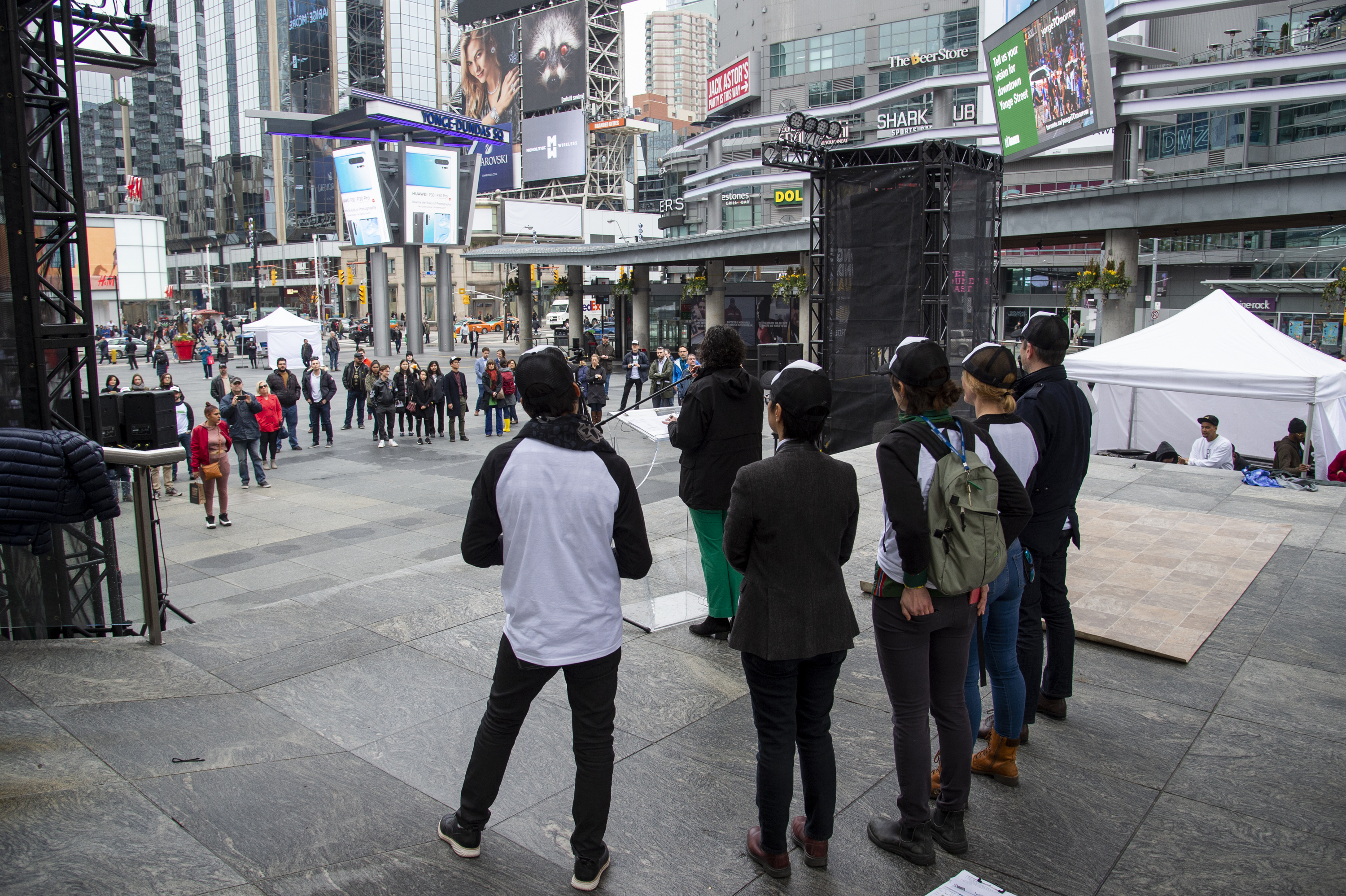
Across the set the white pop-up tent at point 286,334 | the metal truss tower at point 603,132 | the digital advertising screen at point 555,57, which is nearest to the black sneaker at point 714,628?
the white pop-up tent at point 286,334

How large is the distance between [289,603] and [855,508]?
4934 millimetres

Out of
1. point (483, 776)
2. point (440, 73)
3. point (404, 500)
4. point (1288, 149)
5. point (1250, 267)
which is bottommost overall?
point (404, 500)

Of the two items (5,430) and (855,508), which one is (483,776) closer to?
(855,508)

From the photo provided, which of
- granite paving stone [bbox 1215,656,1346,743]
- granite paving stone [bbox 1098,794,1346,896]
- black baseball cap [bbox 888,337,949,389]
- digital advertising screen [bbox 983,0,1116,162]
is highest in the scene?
digital advertising screen [bbox 983,0,1116,162]

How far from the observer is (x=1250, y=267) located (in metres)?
53.6

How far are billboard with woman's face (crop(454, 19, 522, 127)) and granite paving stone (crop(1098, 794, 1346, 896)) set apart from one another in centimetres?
9814

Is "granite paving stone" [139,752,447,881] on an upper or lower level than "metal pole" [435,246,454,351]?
lower

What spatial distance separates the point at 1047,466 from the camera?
3713mm

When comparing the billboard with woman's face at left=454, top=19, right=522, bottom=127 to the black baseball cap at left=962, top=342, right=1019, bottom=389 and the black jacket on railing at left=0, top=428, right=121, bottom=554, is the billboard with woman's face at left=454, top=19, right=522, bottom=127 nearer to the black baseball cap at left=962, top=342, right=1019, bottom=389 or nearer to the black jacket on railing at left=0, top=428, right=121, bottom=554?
the black jacket on railing at left=0, top=428, right=121, bottom=554

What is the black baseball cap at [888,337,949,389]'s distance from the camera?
9.84 ft

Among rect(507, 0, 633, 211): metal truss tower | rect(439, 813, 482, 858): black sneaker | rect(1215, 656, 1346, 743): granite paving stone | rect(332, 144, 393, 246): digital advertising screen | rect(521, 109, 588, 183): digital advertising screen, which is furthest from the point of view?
rect(507, 0, 633, 211): metal truss tower

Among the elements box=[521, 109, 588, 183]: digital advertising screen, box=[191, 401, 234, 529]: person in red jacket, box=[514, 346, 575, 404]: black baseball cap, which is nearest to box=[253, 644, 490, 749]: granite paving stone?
box=[514, 346, 575, 404]: black baseball cap

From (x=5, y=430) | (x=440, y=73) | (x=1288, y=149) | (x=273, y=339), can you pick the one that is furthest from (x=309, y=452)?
(x=440, y=73)

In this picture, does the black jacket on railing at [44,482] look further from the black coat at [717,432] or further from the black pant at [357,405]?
the black pant at [357,405]
